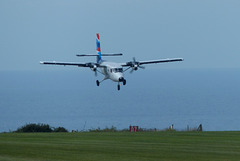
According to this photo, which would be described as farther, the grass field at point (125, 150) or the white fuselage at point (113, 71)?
the white fuselage at point (113, 71)

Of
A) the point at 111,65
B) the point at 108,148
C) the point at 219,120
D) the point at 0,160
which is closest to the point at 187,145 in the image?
the point at 108,148

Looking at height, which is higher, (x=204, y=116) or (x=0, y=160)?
(x=204, y=116)

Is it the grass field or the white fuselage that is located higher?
the white fuselage

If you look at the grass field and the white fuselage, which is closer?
the grass field

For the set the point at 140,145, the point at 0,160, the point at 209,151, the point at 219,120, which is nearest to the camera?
the point at 0,160

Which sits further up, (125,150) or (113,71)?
(113,71)

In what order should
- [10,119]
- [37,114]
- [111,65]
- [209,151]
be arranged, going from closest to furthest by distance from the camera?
[209,151], [111,65], [10,119], [37,114]

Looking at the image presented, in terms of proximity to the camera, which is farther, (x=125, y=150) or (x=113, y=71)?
(x=113, y=71)

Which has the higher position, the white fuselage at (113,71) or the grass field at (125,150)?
the white fuselage at (113,71)

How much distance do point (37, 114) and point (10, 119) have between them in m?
18.0

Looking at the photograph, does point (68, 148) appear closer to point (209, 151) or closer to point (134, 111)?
point (209, 151)

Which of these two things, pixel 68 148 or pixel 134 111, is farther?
pixel 134 111

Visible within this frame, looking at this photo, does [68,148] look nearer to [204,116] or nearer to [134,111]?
[204,116]

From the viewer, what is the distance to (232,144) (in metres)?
29.8
